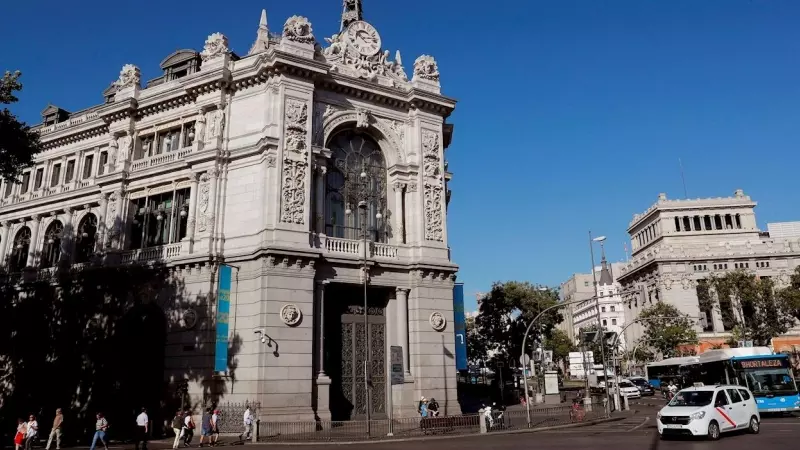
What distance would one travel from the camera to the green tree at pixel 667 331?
65000mm

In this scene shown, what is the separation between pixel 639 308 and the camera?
281 ft

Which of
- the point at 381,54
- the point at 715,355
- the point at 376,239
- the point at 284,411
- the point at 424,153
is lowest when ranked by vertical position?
the point at 284,411

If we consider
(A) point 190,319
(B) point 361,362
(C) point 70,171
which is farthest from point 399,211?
(C) point 70,171

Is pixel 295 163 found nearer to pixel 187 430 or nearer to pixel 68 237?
pixel 187 430

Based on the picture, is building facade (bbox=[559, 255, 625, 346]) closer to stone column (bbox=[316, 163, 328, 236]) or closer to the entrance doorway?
the entrance doorway

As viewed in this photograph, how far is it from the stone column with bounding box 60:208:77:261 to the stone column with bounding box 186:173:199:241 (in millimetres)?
10378

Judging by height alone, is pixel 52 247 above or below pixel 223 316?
above

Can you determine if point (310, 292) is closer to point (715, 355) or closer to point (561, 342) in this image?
point (715, 355)

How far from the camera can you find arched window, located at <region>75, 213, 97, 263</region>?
34.8m

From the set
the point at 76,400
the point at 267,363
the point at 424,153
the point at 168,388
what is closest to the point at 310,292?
the point at 267,363

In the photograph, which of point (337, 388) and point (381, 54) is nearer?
point (337, 388)

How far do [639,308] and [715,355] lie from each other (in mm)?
56808

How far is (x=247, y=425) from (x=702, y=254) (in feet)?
243

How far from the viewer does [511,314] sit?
192 feet
